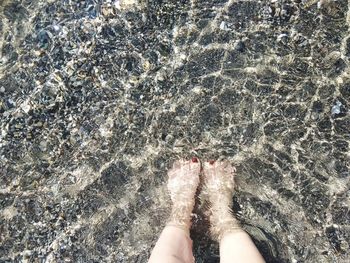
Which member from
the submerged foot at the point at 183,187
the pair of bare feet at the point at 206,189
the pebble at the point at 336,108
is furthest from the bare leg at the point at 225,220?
the pebble at the point at 336,108

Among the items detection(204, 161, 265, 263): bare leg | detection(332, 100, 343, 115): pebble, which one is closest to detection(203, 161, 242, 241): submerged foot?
detection(204, 161, 265, 263): bare leg

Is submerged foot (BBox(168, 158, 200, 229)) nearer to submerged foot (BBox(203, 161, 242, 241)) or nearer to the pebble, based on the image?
submerged foot (BBox(203, 161, 242, 241))

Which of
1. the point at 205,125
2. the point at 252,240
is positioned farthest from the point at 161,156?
the point at 252,240

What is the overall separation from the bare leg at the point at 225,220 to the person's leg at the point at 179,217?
0.46 ft

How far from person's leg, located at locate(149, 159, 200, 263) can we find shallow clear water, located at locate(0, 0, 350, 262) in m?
0.10

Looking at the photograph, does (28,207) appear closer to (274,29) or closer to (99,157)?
(99,157)

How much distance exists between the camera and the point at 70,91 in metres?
4.05

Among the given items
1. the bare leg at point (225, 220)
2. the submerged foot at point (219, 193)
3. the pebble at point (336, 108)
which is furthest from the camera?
the pebble at point (336, 108)

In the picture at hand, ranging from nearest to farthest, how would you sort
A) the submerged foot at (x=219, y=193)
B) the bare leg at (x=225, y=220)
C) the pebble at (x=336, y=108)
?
the bare leg at (x=225, y=220), the submerged foot at (x=219, y=193), the pebble at (x=336, y=108)

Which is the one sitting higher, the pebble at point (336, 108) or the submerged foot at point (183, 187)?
the pebble at point (336, 108)

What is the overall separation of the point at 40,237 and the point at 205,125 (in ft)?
5.27

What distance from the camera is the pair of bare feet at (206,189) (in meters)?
3.60

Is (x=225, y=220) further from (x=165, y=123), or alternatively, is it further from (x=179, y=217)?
(x=165, y=123)

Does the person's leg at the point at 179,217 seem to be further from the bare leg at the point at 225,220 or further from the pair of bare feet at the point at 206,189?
the bare leg at the point at 225,220
